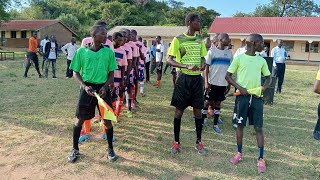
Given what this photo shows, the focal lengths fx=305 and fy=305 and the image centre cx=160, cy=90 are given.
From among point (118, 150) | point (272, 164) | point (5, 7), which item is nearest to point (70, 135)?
point (118, 150)

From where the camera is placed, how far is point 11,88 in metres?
9.48

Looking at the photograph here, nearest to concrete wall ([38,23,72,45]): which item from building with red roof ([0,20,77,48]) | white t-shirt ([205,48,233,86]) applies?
building with red roof ([0,20,77,48])

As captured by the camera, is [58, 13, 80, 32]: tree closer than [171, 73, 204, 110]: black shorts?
No

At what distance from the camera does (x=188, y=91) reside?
14.4 feet

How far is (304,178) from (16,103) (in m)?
6.42

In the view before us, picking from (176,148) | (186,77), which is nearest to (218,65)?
(186,77)

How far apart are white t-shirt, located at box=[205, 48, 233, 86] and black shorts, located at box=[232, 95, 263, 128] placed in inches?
52.9

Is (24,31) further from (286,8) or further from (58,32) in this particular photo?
(286,8)

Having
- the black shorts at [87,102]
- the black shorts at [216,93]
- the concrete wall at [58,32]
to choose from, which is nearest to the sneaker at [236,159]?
the black shorts at [216,93]

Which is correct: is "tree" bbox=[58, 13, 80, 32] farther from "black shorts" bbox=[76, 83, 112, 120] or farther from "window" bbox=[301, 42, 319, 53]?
"black shorts" bbox=[76, 83, 112, 120]

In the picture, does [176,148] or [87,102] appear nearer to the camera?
[87,102]

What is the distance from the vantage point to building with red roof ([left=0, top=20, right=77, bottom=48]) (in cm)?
3656

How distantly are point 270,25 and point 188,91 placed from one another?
3075 cm

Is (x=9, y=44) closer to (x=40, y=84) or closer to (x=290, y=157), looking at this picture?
(x=40, y=84)
